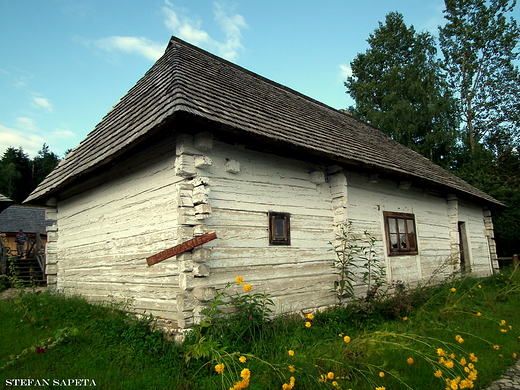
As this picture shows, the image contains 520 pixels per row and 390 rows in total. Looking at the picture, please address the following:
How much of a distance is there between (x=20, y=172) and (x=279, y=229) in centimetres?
5114

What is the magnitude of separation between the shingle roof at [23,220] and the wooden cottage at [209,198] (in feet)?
65.3

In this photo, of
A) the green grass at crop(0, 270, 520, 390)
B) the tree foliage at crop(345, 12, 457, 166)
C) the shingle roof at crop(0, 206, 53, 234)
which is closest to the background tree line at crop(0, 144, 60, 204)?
the shingle roof at crop(0, 206, 53, 234)

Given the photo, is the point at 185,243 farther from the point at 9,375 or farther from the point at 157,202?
the point at 9,375

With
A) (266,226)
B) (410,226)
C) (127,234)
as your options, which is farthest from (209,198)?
(410,226)

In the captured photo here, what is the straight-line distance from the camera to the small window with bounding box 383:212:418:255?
8.50 meters

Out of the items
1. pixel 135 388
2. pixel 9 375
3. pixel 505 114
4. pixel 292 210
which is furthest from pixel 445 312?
pixel 505 114

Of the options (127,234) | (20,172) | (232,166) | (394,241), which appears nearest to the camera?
(232,166)

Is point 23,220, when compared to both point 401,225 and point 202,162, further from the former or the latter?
point 401,225

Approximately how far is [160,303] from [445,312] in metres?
4.95

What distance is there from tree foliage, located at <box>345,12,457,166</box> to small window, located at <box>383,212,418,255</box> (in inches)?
535

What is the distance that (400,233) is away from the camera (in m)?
8.93

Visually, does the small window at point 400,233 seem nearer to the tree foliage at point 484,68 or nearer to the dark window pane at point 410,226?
the dark window pane at point 410,226

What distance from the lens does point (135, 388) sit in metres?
3.54

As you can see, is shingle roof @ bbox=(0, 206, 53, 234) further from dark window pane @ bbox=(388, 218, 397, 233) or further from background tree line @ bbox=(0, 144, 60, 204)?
dark window pane @ bbox=(388, 218, 397, 233)
